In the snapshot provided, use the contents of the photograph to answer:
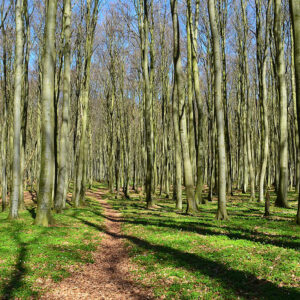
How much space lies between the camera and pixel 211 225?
11320 millimetres

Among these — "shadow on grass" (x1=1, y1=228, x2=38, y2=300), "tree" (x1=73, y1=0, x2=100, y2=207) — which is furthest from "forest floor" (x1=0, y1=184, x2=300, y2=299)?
"tree" (x1=73, y1=0, x2=100, y2=207)

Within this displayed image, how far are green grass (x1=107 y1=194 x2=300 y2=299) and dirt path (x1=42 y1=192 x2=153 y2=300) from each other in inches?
13.6

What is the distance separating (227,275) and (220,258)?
1.07m

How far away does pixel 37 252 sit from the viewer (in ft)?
27.0

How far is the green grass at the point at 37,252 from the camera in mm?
6213

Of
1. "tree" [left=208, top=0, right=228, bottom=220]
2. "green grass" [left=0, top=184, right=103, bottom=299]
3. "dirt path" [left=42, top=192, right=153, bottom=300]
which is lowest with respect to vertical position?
"dirt path" [left=42, top=192, right=153, bottom=300]

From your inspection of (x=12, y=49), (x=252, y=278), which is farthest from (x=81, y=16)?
(x=252, y=278)

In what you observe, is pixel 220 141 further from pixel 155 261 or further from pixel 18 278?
pixel 18 278

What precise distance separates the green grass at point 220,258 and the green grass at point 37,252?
1741 millimetres

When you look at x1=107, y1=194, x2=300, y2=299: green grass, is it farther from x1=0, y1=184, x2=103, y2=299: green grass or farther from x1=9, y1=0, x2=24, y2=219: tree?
x1=9, y1=0, x2=24, y2=219: tree

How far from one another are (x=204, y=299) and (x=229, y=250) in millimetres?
2622

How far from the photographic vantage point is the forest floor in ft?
19.1

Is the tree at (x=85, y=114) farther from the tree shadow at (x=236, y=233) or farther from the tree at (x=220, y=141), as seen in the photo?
the tree at (x=220, y=141)

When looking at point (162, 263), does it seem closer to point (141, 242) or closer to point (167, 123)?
point (141, 242)
